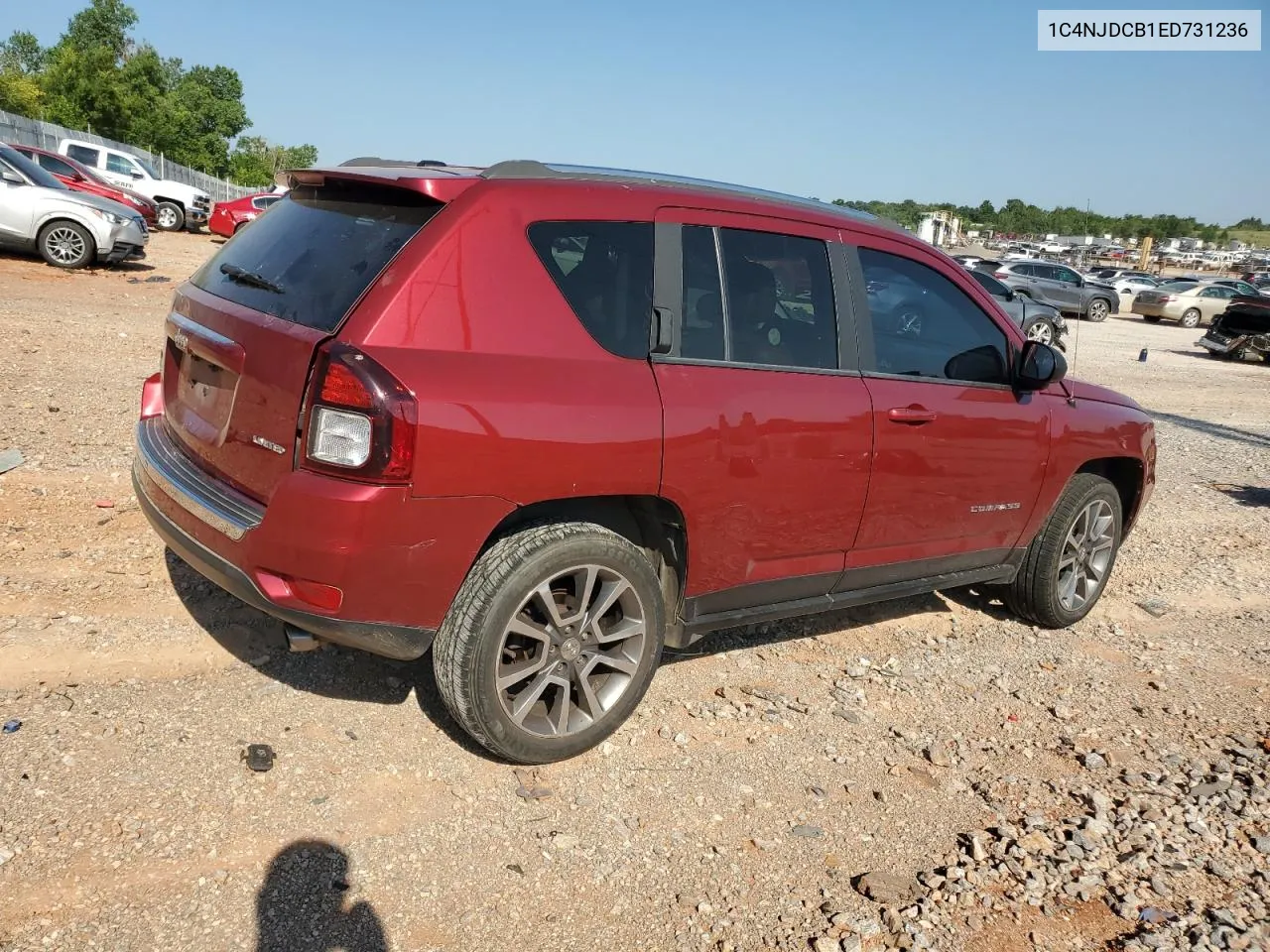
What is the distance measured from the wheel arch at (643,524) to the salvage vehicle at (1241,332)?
20928 mm

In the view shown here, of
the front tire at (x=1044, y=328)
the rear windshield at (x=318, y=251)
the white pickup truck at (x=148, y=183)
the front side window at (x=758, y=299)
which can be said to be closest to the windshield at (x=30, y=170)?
the white pickup truck at (x=148, y=183)

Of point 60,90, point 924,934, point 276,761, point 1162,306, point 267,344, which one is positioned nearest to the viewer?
point 924,934

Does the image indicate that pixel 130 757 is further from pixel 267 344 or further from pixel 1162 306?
pixel 1162 306

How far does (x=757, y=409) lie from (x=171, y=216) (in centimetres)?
2555

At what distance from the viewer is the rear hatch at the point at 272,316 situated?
9.79 feet

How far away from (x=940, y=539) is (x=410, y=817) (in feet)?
8.24

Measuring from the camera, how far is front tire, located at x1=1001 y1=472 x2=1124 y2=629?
498 cm

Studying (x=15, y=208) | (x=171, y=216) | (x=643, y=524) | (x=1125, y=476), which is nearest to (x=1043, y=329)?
(x=1125, y=476)

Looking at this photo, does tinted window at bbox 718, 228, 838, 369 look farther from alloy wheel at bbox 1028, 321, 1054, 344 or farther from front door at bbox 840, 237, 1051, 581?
alloy wheel at bbox 1028, 321, 1054, 344

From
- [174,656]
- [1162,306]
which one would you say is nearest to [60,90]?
[1162,306]

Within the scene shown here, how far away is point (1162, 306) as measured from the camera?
30.6m

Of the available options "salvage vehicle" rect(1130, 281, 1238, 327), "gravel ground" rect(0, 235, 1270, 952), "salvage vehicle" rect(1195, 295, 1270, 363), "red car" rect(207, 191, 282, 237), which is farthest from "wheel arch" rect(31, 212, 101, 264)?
"salvage vehicle" rect(1130, 281, 1238, 327)

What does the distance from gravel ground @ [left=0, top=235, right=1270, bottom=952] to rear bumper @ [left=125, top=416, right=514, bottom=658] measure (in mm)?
603

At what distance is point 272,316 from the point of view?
3152 millimetres
